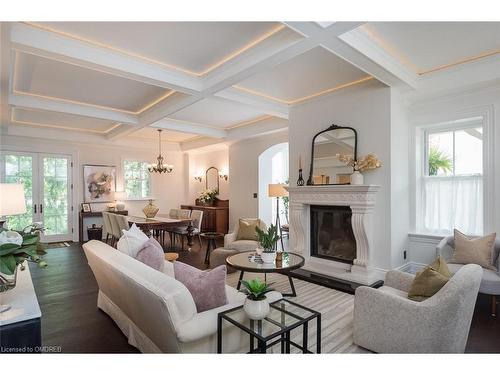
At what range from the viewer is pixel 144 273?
2.08m

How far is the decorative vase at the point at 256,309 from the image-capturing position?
5.87 ft

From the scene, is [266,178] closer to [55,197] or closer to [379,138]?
[379,138]

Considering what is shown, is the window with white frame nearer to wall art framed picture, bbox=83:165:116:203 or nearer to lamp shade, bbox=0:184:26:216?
lamp shade, bbox=0:184:26:216

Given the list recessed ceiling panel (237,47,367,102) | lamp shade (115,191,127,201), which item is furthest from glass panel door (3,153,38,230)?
recessed ceiling panel (237,47,367,102)

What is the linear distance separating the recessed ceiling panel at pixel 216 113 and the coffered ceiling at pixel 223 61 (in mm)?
118

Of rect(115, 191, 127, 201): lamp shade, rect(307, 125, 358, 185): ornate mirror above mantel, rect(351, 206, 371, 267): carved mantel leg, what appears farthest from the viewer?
rect(115, 191, 127, 201): lamp shade

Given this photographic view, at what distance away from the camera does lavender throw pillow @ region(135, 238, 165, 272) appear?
274cm

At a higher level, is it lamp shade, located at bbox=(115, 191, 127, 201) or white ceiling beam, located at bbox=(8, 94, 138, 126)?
white ceiling beam, located at bbox=(8, 94, 138, 126)

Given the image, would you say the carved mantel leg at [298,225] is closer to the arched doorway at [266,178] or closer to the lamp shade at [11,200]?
the arched doorway at [266,178]

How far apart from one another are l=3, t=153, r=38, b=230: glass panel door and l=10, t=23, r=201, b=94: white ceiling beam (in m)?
5.00

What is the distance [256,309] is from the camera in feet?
5.87

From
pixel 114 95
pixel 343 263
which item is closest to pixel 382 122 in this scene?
pixel 343 263

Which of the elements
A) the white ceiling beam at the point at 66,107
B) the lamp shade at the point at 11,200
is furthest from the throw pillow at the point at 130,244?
the white ceiling beam at the point at 66,107

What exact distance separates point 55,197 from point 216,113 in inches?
184
